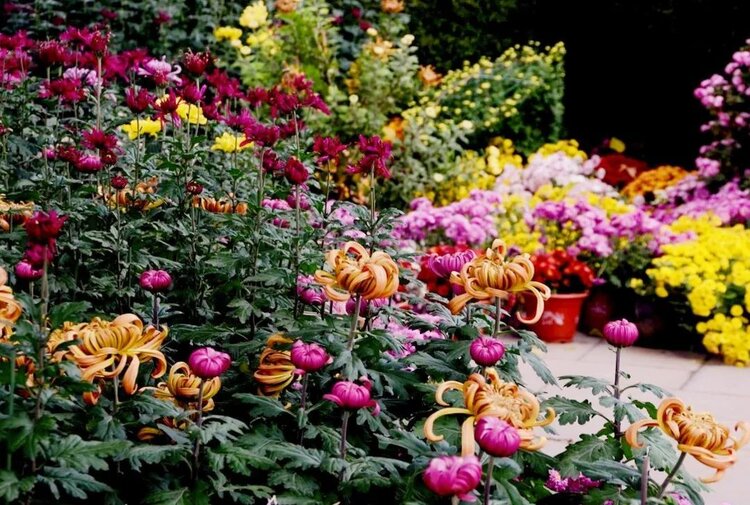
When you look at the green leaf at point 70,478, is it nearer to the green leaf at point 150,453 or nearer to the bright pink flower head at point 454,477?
the green leaf at point 150,453

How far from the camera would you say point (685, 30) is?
7.48m

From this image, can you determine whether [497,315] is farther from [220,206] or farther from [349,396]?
[220,206]

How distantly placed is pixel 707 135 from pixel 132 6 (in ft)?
14.9

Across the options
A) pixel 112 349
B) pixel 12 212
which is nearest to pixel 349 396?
pixel 112 349

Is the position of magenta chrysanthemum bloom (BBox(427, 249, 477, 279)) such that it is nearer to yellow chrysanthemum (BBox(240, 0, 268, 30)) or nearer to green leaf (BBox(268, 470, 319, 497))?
green leaf (BBox(268, 470, 319, 497))

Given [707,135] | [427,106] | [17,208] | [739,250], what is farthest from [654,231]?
[17,208]

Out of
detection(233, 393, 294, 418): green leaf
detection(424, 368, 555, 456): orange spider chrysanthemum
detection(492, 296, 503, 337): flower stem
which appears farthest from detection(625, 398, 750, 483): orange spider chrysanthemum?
detection(233, 393, 294, 418): green leaf

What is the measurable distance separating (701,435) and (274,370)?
86 cm

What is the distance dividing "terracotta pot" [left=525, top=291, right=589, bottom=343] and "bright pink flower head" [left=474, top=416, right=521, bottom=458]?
136 inches

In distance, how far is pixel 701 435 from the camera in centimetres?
162

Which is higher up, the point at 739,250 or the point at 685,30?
the point at 685,30

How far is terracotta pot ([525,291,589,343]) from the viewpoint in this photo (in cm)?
488

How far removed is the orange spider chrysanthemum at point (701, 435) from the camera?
161 cm

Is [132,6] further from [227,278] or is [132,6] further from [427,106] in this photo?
[227,278]
